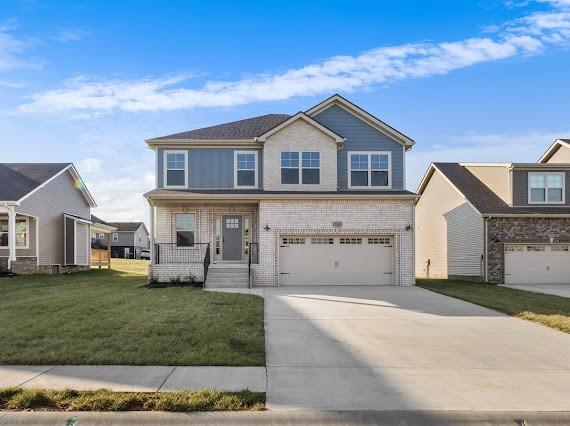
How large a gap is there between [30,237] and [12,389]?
2137cm

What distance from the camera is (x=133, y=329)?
29.1ft

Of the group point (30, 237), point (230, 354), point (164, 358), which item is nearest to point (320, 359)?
point (230, 354)

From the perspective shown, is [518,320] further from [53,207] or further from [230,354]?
[53,207]

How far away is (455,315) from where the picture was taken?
11.6 m

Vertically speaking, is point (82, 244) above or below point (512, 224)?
below

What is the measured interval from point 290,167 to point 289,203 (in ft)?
6.67

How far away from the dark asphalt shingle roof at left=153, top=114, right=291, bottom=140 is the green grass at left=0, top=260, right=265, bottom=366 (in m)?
8.45

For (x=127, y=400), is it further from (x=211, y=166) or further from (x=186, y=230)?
(x=211, y=166)

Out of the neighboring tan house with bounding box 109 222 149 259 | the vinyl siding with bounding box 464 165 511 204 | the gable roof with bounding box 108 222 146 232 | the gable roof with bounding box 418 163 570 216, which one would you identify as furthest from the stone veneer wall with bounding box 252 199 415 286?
the gable roof with bounding box 108 222 146 232

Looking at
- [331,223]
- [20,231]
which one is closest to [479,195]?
[331,223]

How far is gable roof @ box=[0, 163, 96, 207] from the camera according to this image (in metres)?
22.8

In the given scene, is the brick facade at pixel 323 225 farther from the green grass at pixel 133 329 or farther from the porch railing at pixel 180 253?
the green grass at pixel 133 329

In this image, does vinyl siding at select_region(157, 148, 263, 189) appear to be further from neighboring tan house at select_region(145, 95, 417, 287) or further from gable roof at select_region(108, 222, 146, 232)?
gable roof at select_region(108, 222, 146, 232)

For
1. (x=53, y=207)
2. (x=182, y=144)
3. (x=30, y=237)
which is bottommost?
(x=30, y=237)
